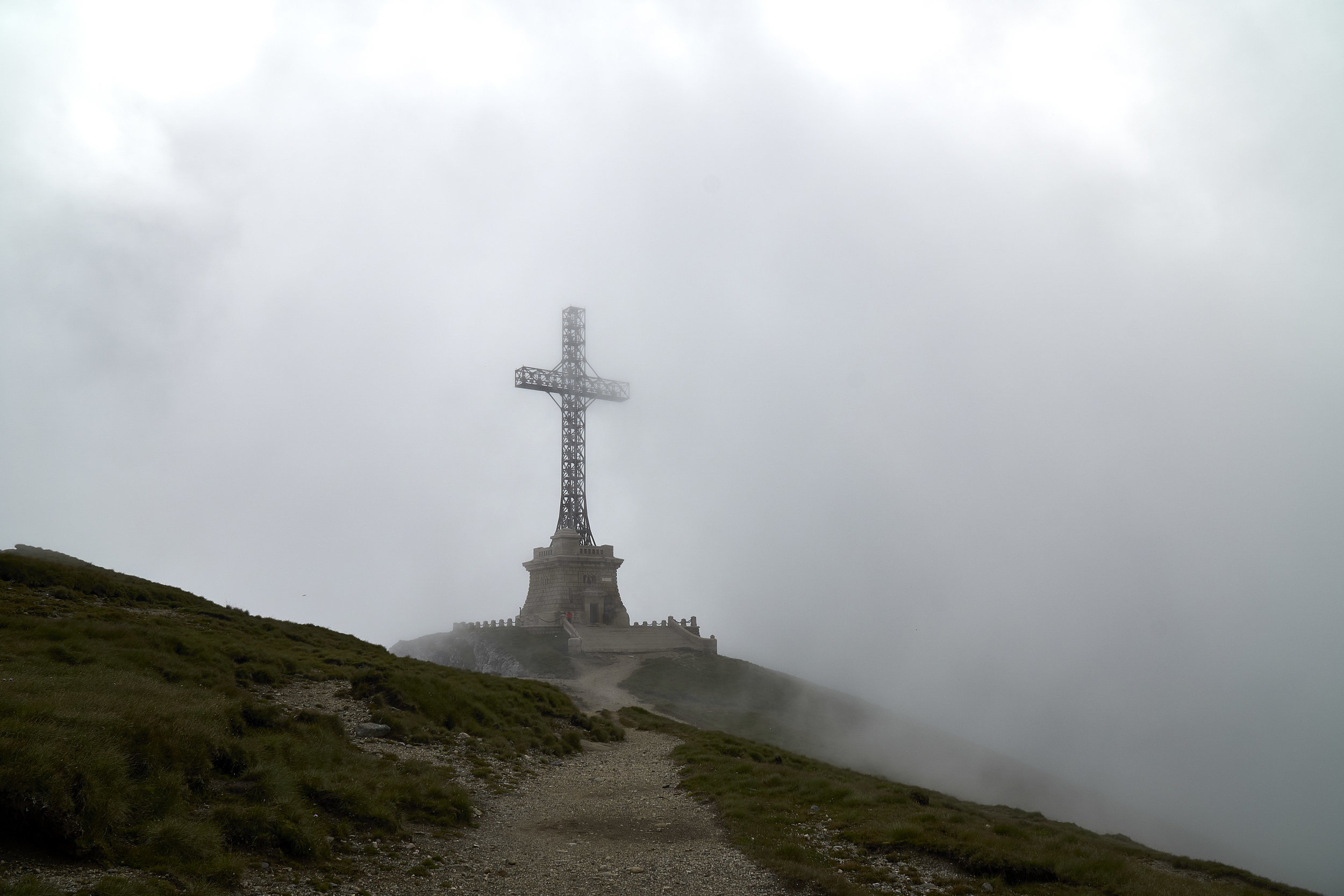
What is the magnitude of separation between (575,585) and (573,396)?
16054mm

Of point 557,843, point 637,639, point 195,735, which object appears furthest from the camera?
point 637,639

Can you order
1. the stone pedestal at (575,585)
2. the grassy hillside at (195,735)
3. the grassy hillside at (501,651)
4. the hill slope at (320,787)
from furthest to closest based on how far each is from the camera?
the stone pedestal at (575,585) < the grassy hillside at (501,651) < the hill slope at (320,787) < the grassy hillside at (195,735)

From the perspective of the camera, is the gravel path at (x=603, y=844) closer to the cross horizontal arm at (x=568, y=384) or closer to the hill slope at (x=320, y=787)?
the hill slope at (x=320, y=787)

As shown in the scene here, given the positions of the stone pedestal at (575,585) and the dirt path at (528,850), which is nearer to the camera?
the dirt path at (528,850)

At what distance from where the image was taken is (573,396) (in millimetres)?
67125

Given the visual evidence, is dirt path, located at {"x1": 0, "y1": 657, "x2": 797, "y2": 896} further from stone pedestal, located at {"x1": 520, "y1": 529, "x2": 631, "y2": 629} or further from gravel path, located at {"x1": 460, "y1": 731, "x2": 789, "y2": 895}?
Result: stone pedestal, located at {"x1": 520, "y1": 529, "x2": 631, "y2": 629}

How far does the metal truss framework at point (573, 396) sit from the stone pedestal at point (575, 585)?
8.28 feet

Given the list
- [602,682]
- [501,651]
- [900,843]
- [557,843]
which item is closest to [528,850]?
[557,843]

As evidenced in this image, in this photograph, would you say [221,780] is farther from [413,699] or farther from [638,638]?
[638,638]

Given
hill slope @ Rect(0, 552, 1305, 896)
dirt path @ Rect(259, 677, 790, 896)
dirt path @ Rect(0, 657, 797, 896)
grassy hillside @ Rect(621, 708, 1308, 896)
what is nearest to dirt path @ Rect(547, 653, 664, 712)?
hill slope @ Rect(0, 552, 1305, 896)

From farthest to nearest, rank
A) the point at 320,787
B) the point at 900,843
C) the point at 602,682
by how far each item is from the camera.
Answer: the point at 602,682
the point at 900,843
the point at 320,787

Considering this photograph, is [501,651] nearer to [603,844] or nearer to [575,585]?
[575,585]

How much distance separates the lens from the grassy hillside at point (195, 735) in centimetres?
866

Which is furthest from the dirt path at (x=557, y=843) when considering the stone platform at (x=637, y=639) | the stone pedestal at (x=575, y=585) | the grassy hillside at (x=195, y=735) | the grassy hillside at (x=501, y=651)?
the stone pedestal at (x=575, y=585)
